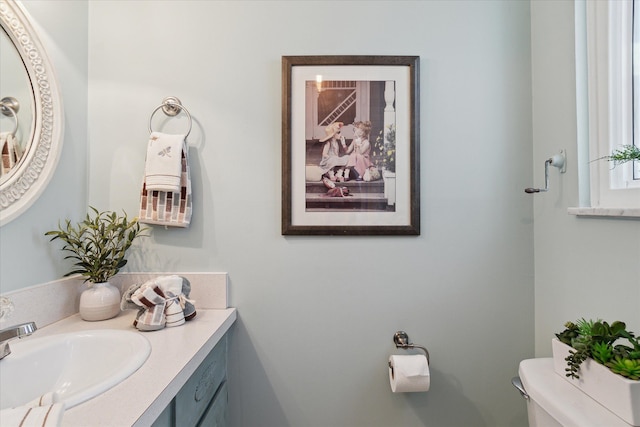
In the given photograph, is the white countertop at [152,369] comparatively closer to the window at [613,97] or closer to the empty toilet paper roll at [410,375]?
the empty toilet paper roll at [410,375]

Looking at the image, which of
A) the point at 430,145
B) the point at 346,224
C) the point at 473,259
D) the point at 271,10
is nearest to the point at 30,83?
the point at 271,10

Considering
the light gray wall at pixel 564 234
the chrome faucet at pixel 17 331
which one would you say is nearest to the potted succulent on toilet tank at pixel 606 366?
the light gray wall at pixel 564 234

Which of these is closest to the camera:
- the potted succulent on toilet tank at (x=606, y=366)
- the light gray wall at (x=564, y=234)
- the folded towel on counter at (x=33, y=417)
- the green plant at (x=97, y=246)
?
the folded towel on counter at (x=33, y=417)

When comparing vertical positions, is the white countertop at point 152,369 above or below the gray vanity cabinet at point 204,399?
above

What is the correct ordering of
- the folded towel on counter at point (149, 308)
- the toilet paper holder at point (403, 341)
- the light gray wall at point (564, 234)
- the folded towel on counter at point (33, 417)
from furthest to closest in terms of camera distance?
the toilet paper holder at point (403, 341)
the folded towel on counter at point (149, 308)
the light gray wall at point (564, 234)
the folded towel on counter at point (33, 417)

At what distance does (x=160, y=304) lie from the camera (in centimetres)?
97

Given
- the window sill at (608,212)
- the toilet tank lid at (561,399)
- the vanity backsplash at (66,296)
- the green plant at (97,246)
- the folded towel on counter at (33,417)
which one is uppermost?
the window sill at (608,212)

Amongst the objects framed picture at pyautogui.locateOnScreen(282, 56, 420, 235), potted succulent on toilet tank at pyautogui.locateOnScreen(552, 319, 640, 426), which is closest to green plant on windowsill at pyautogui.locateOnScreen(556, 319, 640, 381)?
potted succulent on toilet tank at pyautogui.locateOnScreen(552, 319, 640, 426)

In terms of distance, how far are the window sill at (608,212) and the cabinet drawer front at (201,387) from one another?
133 centimetres

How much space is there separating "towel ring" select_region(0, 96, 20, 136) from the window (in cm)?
188

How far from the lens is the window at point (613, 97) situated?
883 mm

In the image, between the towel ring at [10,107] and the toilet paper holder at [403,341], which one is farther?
the toilet paper holder at [403,341]

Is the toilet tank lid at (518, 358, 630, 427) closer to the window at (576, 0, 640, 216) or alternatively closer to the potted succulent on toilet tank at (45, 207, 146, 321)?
the window at (576, 0, 640, 216)

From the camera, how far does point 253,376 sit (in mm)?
1183
